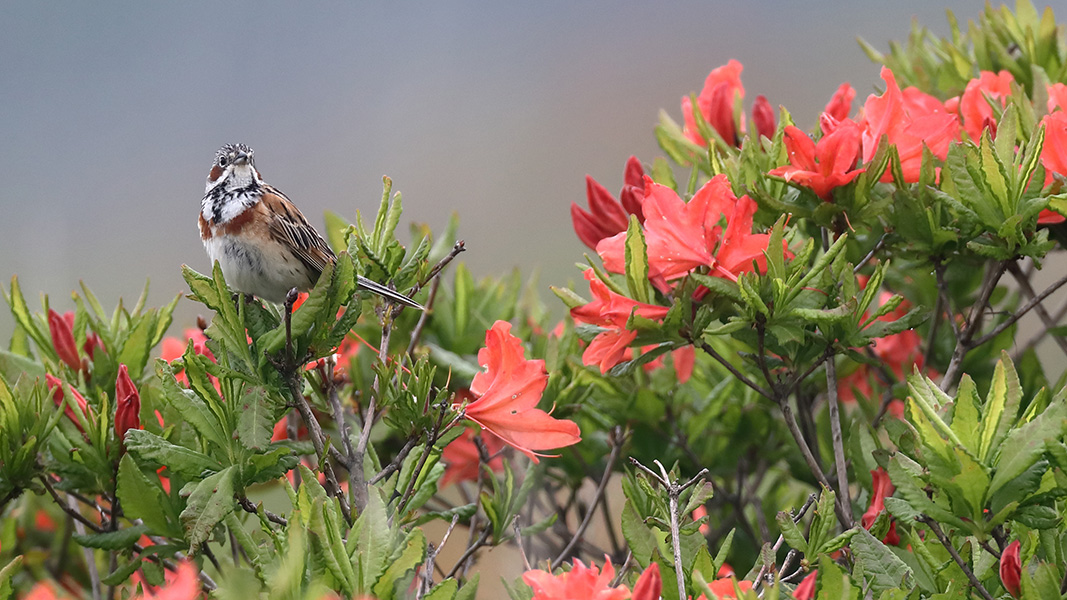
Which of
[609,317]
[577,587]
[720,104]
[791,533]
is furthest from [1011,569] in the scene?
[720,104]

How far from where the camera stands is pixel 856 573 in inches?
52.1

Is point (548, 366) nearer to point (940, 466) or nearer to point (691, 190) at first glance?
point (691, 190)

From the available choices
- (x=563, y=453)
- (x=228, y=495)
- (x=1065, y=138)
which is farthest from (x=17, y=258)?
(x=1065, y=138)

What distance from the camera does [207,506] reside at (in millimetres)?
1425

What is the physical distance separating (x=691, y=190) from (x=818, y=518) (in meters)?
0.80

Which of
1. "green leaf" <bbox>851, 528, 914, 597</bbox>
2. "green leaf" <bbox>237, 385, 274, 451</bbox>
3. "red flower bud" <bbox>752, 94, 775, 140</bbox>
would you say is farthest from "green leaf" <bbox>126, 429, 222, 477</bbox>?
"red flower bud" <bbox>752, 94, 775, 140</bbox>

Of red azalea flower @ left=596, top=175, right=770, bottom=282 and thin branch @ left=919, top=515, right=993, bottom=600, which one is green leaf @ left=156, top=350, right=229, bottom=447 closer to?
red azalea flower @ left=596, top=175, right=770, bottom=282

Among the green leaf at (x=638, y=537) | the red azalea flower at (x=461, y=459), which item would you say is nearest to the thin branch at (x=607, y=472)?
the red azalea flower at (x=461, y=459)

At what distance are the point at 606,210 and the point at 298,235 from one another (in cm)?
60

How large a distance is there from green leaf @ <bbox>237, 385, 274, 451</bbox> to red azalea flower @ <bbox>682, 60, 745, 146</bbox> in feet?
4.14

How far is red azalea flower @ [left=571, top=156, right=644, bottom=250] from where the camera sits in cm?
190

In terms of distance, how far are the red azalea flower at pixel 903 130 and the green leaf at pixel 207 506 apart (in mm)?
1156

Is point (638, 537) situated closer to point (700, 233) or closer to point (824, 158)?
point (700, 233)

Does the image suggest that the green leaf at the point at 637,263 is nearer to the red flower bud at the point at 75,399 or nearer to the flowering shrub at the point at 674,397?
the flowering shrub at the point at 674,397
